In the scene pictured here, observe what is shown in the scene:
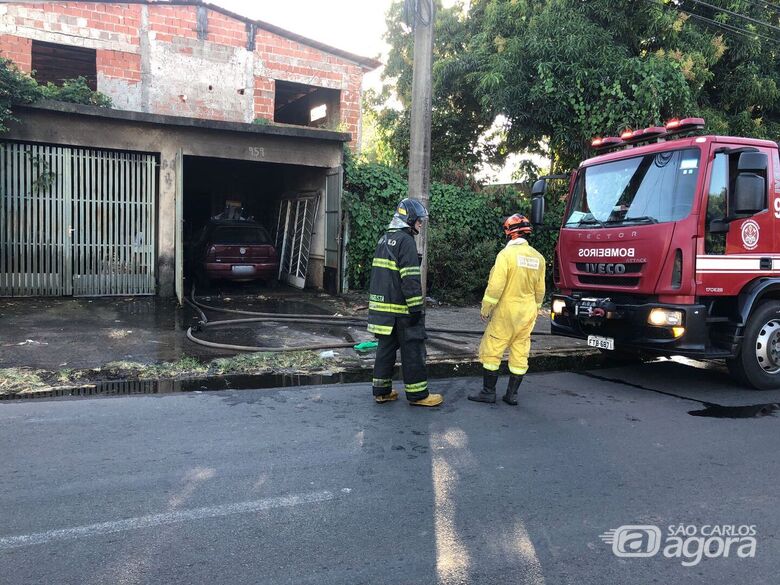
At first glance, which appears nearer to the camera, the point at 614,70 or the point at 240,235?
the point at 614,70

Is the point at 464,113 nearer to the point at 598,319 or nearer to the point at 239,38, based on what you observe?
the point at 239,38

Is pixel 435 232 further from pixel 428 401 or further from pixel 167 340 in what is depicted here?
pixel 428 401

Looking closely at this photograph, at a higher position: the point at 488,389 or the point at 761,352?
the point at 761,352

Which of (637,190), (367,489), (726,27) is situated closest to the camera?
(367,489)

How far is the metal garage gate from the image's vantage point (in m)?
10.8

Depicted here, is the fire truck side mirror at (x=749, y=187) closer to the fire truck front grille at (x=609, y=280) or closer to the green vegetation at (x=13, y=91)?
the fire truck front grille at (x=609, y=280)

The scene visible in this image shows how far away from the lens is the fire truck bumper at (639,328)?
20.0 ft

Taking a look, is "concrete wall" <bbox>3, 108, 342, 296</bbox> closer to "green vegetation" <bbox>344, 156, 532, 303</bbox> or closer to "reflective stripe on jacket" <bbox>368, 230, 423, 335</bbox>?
"green vegetation" <bbox>344, 156, 532, 303</bbox>

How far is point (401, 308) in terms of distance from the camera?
562cm

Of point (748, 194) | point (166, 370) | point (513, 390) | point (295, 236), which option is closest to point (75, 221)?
point (295, 236)

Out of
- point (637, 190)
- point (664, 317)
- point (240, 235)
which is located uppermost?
point (637, 190)

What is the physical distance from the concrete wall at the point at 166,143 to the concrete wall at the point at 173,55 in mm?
4895

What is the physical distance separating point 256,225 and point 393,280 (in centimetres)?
901

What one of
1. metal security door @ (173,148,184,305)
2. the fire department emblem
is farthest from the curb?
metal security door @ (173,148,184,305)
